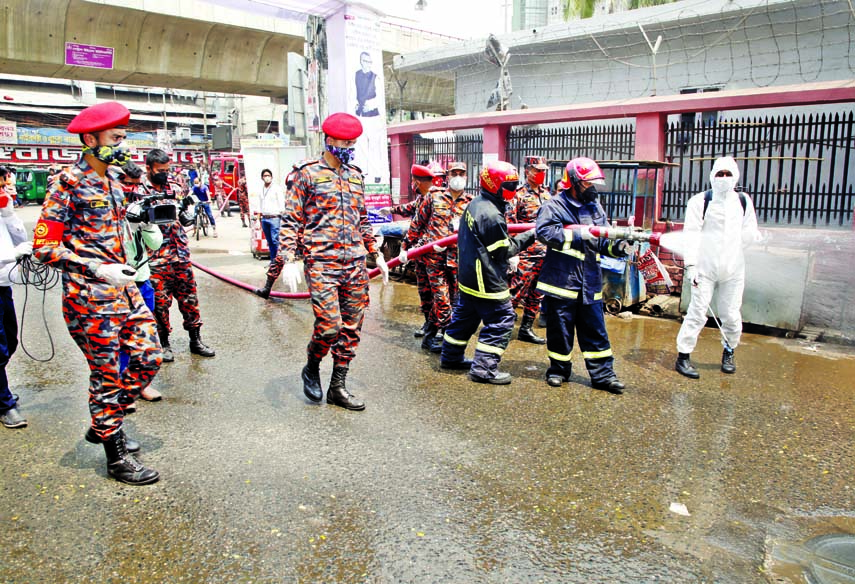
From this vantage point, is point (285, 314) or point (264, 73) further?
point (264, 73)

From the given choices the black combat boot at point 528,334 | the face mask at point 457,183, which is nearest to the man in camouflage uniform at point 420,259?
the face mask at point 457,183

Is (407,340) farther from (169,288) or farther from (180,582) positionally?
(180,582)

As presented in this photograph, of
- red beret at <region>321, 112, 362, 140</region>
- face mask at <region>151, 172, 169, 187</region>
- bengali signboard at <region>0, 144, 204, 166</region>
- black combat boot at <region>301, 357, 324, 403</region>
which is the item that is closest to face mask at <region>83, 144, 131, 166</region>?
red beret at <region>321, 112, 362, 140</region>

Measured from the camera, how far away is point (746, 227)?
18.0 ft

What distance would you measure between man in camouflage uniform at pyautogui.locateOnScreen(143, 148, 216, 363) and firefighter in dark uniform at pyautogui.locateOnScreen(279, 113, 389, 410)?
1.55 m

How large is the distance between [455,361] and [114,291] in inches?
116

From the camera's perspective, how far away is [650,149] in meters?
8.99

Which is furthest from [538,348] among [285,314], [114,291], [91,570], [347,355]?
[91,570]

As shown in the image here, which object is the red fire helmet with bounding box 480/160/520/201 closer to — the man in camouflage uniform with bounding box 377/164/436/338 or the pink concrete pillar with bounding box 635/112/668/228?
the man in camouflage uniform with bounding box 377/164/436/338

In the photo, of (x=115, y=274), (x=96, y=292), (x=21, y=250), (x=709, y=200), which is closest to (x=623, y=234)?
(x=709, y=200)

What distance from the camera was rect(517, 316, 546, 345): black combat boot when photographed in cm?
663

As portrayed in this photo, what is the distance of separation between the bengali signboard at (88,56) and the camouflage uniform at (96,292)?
11766 millimetres

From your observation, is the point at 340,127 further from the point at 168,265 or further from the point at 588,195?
the point at 168,265

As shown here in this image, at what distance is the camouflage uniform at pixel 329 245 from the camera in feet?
14.4
